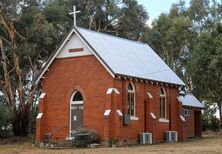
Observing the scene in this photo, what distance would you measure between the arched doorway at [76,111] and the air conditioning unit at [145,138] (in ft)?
15.0

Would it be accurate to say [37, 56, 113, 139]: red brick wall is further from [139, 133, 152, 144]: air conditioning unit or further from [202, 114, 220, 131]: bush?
[202, 114, 220, 131]: bush

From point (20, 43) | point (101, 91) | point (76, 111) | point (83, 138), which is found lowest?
point (83, 138)

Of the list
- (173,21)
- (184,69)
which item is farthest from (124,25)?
(184,69)

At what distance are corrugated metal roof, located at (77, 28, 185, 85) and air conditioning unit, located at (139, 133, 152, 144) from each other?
4389 mm

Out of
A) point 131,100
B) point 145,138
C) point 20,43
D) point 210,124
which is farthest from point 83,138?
point 210,124

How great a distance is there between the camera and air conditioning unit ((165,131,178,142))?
135 feet

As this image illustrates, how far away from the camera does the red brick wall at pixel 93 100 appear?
35750 millimetres

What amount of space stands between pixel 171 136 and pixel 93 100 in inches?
337

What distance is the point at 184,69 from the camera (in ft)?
239

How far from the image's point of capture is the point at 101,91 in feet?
120

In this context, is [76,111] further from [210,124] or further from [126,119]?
[210,124]

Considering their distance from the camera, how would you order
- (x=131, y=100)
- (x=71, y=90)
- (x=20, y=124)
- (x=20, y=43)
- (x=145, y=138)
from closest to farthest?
(x=131, y=100), (x=145, y=138), (x=71, y=90), (x=20, y=124), (x=20, y=43)

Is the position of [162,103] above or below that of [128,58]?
below

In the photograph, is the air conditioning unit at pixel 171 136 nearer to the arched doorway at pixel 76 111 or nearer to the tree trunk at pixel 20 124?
A: the arched doorway at pixel 76 111
